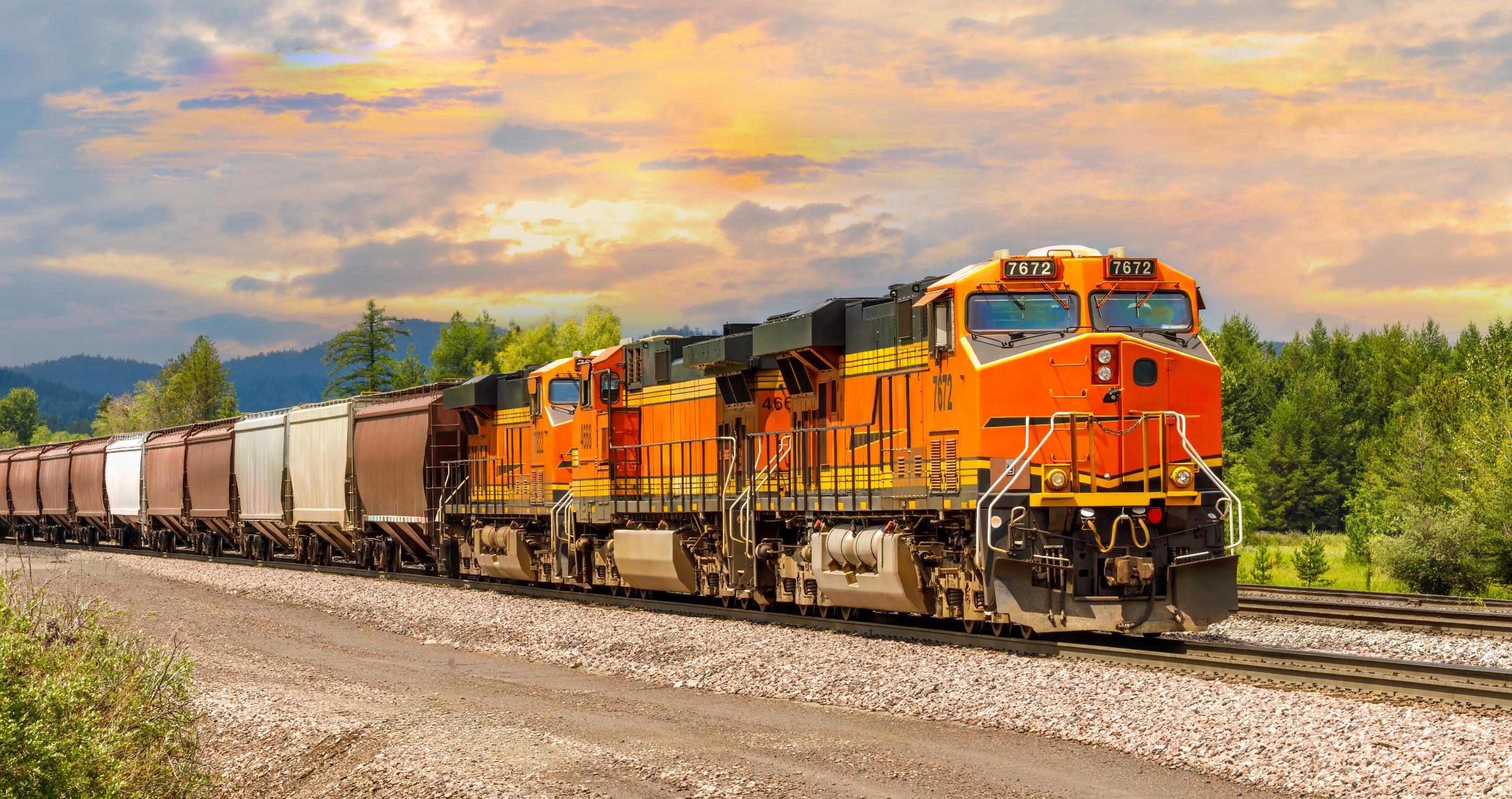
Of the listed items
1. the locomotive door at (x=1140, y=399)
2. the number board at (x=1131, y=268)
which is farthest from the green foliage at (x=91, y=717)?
the number board at (x=1131, y=268)

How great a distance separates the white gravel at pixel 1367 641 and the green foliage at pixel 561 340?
57.5 m

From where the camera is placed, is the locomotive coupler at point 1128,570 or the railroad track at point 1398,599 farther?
the railroad track at point 1398,599

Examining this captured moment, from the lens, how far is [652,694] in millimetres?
12109

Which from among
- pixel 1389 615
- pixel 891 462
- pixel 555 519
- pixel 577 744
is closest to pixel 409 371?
pixel 555 519

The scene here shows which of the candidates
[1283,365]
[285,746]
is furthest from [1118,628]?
[1283,365]

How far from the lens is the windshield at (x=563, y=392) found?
22906 millimetres

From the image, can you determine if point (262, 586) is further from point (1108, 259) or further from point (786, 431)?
point (1108, 259)

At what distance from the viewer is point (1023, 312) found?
535 inches

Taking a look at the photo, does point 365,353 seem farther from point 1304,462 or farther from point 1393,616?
point 1393,616

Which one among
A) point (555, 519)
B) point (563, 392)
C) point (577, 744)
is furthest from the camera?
point (563, 392)

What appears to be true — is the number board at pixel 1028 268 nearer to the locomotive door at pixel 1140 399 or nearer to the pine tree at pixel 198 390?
the locomotive door at pixel 1140 399

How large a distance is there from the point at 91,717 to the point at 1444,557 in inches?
896

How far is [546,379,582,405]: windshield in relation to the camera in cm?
2291

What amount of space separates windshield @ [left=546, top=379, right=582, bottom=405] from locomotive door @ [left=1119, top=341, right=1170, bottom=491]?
11.7 m
